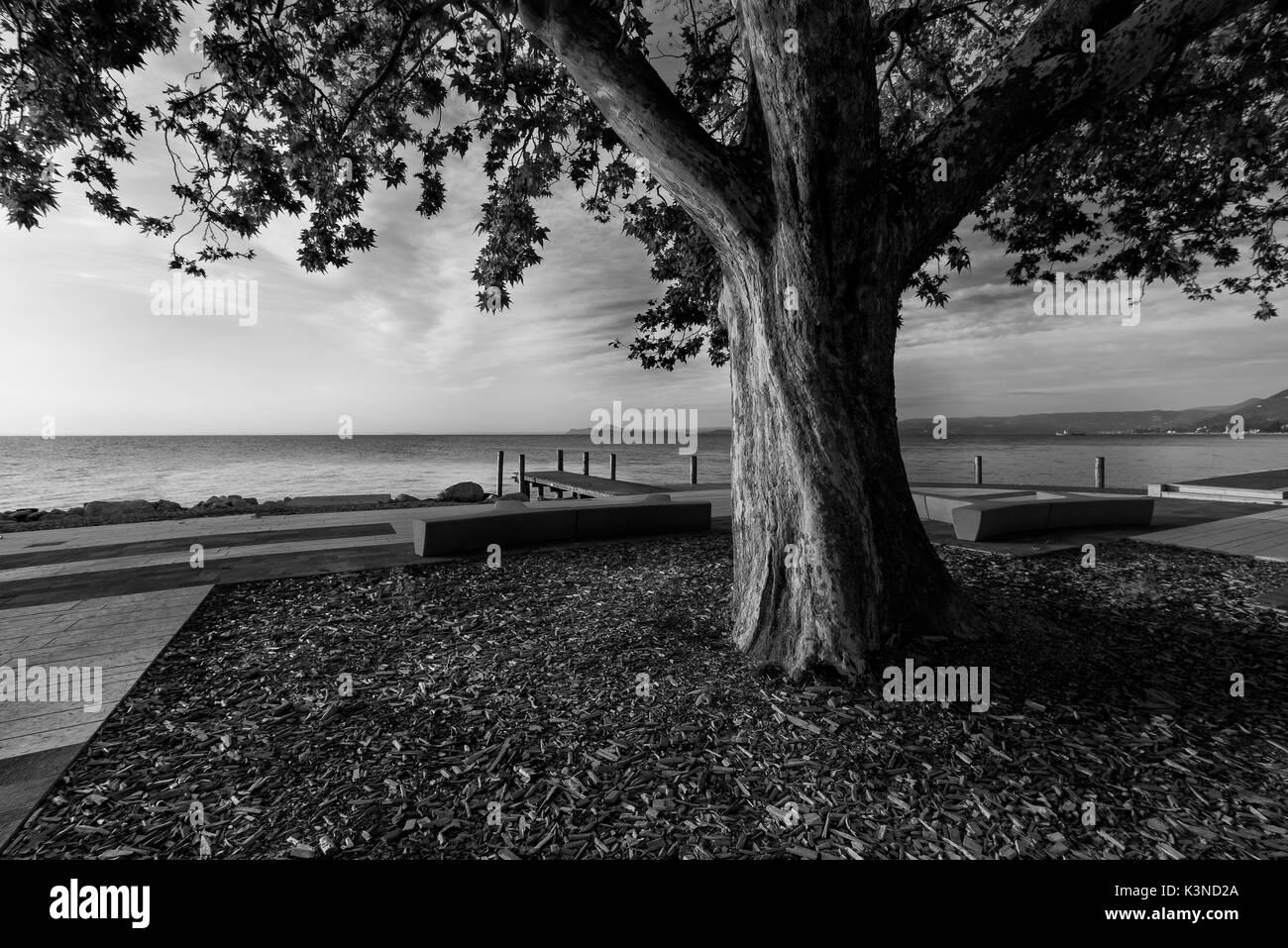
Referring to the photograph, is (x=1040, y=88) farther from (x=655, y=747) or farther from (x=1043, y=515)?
(x=1043, y=515)

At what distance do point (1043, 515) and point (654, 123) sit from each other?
28.7ft

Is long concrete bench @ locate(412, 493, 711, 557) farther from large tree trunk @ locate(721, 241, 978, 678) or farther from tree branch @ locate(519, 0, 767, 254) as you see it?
tree branch @ locate(519, 0, 767, 254)

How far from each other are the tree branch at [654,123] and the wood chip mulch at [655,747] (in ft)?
10.4

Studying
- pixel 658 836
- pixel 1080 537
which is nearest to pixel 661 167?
pixel 658 836

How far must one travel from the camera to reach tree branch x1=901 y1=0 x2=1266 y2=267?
359 centimetres

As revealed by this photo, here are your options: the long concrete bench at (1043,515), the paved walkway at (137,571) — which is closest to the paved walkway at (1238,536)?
the paved walkway at (137,571)

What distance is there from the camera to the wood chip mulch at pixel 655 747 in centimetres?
220

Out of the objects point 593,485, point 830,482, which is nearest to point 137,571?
point 830,482

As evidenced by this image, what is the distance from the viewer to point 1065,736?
288 centimetres

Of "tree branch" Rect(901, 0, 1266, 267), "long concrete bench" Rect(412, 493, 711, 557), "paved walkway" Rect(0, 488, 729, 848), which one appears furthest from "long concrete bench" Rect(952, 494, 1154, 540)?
"tree branch" Rect(901, 0, 1266, 267)

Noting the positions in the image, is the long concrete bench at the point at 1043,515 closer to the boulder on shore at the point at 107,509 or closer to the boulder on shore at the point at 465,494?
the boulder on shore at the point at 465,494

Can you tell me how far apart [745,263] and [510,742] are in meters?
3.41
